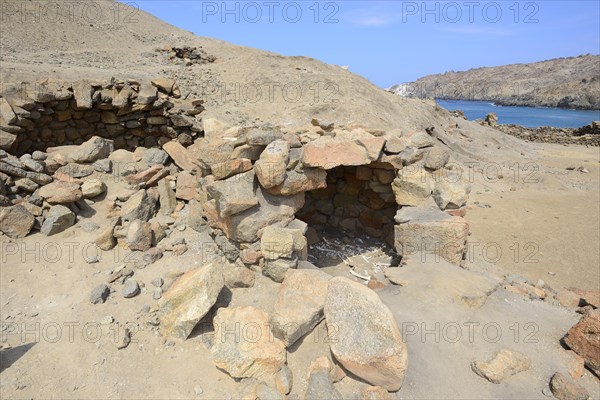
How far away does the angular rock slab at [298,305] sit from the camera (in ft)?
10.1

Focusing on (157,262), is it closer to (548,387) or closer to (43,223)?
(43,223)

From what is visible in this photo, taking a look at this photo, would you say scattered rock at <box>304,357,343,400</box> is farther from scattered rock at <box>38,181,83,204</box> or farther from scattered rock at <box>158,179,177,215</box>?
scattered rock at <box>38,181,83,204</box>

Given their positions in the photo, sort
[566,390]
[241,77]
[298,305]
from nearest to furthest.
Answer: [566,390] → [298,305] → [241,77]

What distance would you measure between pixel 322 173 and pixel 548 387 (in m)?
3.28

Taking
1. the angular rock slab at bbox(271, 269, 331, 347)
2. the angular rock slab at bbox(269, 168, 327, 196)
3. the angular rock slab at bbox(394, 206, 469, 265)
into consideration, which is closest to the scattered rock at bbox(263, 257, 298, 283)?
the angular rock slab at bbox(271, 269, 331, 347)

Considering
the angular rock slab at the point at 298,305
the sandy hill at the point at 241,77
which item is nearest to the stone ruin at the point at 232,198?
the angular rock slab at the point at 298,305

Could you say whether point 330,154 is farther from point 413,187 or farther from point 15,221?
point 15,221

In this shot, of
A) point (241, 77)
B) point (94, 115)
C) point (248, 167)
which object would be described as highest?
point (241, 77)

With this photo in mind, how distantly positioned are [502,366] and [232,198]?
10.5 feet

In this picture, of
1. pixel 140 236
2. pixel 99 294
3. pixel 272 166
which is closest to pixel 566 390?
pixel 272 166

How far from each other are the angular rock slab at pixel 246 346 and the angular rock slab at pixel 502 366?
67.7 inches

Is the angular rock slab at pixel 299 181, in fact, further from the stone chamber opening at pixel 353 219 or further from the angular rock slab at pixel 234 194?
the stone chamber opening at pixel 353 219

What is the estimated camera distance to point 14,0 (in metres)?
18.5

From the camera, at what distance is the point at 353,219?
7.33 metres
